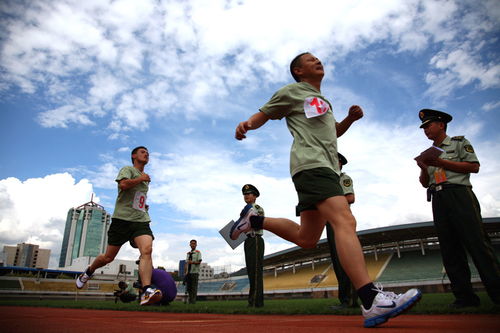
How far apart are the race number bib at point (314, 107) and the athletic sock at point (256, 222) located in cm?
105

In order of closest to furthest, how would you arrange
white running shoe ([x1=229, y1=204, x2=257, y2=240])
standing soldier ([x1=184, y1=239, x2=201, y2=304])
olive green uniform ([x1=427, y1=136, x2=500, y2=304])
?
white running shoe ([x1=229, y1=204, x2=257, y2=240]), olive green uniform ([x1=427, y1=136, x2=500, y2=304]), standing soldier ([x1=184, y1=239, x2=201, y2=304])

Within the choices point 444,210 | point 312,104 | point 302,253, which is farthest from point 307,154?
point 302,253

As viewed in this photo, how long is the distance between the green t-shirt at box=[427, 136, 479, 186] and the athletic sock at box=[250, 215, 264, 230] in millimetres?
2268

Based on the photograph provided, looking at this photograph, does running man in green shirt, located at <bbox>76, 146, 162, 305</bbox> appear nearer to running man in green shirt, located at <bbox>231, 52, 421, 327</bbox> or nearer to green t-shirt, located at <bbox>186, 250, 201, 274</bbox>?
running man in green shirt, located at <bbox>231, 52, 421, 327</bbox>

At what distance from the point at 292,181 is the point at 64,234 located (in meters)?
144

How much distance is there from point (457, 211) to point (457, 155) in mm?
671

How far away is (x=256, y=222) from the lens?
304 centimetres

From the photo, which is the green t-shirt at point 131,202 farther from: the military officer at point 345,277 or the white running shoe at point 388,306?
the white running shoe at point 388,306

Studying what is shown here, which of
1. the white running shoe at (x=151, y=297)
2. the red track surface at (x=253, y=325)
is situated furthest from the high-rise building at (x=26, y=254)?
the red track surface at (x=253, y=325)

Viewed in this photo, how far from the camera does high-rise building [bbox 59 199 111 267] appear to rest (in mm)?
114188

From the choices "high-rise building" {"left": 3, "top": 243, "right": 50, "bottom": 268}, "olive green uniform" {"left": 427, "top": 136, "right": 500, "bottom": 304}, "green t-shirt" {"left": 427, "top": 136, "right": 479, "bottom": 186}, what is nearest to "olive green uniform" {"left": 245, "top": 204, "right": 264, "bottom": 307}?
"olive green uniform" {"left": 427, "top": 136, "right": 500, "bottom": 304}

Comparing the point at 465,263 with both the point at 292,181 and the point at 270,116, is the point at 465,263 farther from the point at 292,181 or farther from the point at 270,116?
the point at 270,116

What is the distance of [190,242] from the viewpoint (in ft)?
35.5

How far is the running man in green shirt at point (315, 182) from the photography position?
2.04 meters
